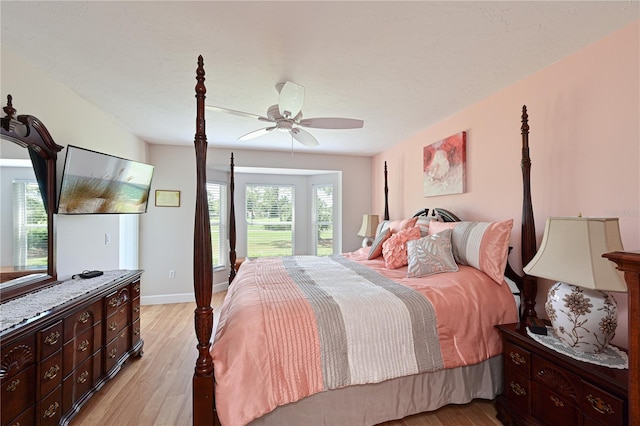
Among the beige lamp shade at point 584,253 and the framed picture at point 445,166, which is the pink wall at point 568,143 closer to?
the framed picture at point 445,166

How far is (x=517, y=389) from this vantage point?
173 cm

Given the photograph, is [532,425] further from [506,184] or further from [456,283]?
[506,184]

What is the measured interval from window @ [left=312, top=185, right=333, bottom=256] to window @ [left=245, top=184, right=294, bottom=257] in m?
0.50

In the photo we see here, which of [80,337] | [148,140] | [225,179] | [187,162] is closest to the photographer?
[80,337]

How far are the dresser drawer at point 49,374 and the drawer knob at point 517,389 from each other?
2.76 metres

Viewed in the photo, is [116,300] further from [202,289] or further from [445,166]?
[445,166]

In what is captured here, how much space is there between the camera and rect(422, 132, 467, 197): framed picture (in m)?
2.92

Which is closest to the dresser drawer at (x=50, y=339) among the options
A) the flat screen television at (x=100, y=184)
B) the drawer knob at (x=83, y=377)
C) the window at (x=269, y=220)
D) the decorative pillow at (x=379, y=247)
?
the drawer knob at (x=83, y=377)

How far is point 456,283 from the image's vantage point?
6.57 ft

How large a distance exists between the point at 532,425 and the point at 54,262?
11.3 feet

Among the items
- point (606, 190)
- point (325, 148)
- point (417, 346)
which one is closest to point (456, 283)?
point (417, 346)

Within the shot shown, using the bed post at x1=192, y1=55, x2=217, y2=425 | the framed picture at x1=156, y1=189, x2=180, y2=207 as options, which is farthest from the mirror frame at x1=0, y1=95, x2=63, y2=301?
the framed picture at x1=156, y1=189, x2=180, y2=207

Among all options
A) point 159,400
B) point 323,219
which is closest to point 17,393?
point 159,400

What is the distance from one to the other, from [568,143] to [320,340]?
2112 millimetres
